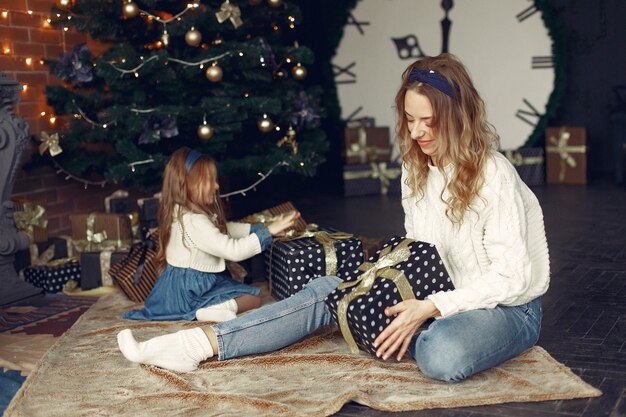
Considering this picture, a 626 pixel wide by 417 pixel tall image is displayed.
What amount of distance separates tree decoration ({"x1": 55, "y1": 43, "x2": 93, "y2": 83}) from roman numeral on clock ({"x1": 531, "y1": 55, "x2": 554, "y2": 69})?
4.40 meters

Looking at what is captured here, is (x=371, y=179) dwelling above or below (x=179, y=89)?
below

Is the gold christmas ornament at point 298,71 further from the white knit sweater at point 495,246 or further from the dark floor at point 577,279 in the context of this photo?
the white knit sweater at point 495,246

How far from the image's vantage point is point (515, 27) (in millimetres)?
7953

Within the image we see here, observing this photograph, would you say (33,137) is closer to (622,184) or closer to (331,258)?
(331,258)

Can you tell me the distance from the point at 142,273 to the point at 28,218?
108cm

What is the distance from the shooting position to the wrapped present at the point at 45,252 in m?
4.97

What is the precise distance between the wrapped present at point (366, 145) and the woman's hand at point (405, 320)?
16.6 ft

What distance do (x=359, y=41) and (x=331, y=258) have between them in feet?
15.3

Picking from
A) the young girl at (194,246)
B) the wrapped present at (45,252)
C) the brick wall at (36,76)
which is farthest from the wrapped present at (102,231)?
the young girl at (194,246)

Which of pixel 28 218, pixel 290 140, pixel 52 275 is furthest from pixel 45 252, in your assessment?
pixel 290 140

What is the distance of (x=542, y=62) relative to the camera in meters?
7.93

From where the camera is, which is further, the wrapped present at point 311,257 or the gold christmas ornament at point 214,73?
the gold christmas ornament at point 214,73

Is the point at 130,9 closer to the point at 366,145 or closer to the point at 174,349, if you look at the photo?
the point at 174,349

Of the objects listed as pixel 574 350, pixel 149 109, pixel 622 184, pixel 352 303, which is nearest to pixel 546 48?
pixel 622 184
